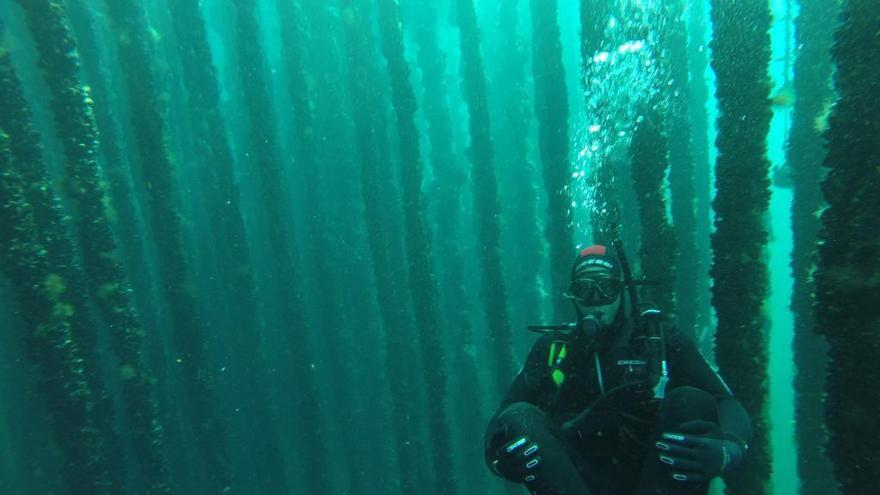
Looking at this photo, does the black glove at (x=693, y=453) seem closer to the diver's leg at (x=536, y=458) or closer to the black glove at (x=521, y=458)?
the diver's leg at (x=536, y=458)

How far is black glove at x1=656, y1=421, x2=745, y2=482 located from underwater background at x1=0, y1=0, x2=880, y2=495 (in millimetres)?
1361

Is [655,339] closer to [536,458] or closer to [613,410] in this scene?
[613,410]

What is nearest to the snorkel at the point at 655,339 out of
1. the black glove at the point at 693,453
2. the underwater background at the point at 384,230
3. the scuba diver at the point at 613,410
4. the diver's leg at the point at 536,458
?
the scuba diver at the point at 613,410

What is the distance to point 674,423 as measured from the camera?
2.76 m

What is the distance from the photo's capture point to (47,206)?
592 cm

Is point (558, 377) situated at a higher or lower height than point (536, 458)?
higher

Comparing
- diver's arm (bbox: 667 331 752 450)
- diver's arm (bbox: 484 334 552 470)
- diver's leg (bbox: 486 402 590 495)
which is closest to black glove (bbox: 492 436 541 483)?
diver's leg (bbox: 486 402 590 495)

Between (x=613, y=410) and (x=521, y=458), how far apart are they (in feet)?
2.56

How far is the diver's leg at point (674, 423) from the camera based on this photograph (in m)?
2.65

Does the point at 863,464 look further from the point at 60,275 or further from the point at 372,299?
the point at 372,299

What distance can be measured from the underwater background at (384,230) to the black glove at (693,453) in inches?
53.6

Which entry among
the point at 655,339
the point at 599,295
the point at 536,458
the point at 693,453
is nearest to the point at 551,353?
the point at 599,295

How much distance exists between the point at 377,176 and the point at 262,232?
6.12m

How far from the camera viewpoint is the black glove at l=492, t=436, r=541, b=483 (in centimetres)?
278
